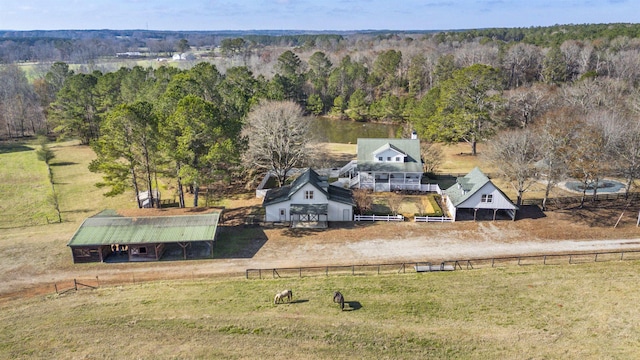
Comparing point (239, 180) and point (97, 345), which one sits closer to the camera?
point (97, 345)

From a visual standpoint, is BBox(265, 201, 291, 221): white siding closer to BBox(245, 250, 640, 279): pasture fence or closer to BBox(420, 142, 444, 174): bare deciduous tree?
BBox(245, 250, 640, 279): pasture fence

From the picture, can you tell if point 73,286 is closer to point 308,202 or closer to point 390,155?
point 308,202

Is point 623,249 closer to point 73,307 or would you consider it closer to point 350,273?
point 350,273

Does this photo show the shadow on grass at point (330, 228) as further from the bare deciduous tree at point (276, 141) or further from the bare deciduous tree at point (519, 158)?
the bare deciduous tree at point (519, 158)

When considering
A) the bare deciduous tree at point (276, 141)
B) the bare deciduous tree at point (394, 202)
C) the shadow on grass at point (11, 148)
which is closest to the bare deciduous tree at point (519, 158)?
the bare deciduous tree at point (394, 202)

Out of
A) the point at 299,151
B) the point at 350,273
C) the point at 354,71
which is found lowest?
the point at 350,273

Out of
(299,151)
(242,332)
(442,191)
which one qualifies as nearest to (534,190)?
(442,191)

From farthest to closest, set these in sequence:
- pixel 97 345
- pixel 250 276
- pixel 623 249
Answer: pixel 623 249 < pixel 250 276 < pixel 97 345
